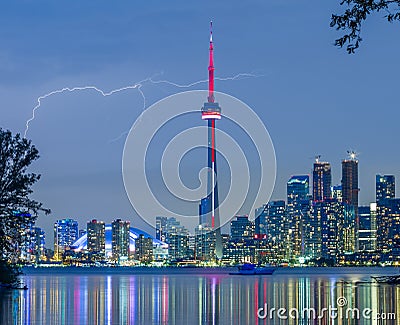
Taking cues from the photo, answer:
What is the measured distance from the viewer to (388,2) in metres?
18.4

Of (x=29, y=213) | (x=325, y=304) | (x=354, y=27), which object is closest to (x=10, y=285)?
(x=29, y=213)

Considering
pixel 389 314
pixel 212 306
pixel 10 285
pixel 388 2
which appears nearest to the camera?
pixel 388 2

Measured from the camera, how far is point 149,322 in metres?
43.0

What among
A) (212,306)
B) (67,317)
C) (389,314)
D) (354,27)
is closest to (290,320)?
(389,314)

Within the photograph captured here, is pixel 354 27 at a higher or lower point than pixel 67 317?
higher

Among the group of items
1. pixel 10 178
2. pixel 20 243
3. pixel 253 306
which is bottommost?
pixel 253 306

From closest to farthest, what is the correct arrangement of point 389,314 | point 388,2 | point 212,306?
point 388,2, point 389,314, point 212,306

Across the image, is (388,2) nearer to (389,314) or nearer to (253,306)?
(389,314)

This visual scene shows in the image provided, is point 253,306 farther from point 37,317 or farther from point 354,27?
point 354,27

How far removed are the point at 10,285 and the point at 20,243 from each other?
66.5 feet

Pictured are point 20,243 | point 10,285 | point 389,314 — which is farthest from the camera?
point 10,285

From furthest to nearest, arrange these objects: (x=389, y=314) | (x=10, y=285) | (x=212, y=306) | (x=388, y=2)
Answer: (x=10, y=285) → (x=212, y=306) → (x=389, y=314) → (x=388, y=2)

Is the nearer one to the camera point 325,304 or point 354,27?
point 354,27

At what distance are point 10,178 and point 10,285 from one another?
20368 mm
